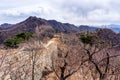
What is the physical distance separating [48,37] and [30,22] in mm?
95048

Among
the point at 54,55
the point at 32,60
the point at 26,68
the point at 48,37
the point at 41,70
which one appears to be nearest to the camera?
the point at 26,68

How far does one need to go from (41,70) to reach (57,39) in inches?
575

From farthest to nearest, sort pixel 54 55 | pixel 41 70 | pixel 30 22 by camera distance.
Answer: pixel 30 22, pixel 54 55, pixel 41 70

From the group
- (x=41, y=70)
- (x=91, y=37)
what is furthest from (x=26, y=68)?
(x=91, y=37)

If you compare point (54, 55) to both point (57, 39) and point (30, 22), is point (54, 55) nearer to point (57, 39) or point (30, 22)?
point (57, 39)

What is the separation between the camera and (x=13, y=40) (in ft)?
164

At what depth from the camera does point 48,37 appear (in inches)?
2098

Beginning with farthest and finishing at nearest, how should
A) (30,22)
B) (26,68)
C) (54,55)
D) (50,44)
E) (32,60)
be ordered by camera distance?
(30,22) < (50,44) < (54,55) < (32,60) < (26,68)

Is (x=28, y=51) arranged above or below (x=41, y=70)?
above

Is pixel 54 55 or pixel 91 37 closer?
pixel 54 55

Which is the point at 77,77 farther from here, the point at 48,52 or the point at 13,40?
the point at 13,40

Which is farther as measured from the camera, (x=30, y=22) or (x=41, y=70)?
(x=30, y=22)

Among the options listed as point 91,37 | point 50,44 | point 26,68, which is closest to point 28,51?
point 26,68

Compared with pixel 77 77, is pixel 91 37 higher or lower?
A: higher
